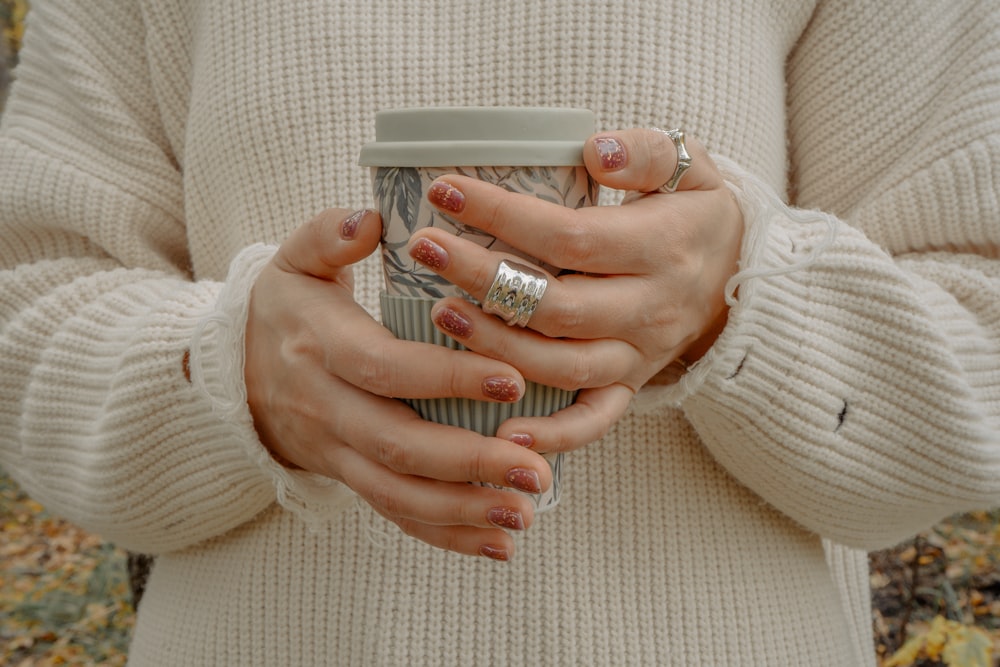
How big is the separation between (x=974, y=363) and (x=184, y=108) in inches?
36.1

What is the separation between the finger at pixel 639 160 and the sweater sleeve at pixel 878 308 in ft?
0.30

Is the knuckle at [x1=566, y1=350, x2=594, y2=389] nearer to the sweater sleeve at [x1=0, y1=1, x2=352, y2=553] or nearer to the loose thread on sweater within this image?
the loose thread on sweater

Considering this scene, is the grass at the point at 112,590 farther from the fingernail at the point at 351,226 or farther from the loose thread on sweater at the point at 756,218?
the fingernail at the point at 351,226

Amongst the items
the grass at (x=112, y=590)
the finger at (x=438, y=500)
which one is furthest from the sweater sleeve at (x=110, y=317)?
the grass at (x=112, y=590)

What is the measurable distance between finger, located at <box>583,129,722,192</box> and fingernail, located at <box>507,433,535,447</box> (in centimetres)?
17

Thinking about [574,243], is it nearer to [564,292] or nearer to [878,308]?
[564,292]

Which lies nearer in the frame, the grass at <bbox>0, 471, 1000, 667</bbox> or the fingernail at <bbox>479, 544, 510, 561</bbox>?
the fingernail at <bbox>479, 544, 510, 561</bbox>

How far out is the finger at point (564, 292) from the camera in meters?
0.49

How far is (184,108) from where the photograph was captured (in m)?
1.03

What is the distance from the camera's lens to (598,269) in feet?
1.76

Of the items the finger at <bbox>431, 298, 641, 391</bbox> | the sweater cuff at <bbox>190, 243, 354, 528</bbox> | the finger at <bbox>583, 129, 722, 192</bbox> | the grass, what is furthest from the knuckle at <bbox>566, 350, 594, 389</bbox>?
the grass

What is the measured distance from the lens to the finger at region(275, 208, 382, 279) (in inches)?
21.7

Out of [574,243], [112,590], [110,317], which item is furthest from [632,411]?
[112,590]

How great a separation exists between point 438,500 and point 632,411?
27 centimetres
